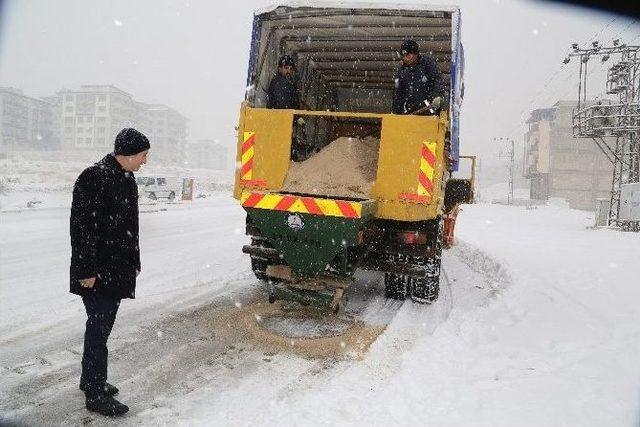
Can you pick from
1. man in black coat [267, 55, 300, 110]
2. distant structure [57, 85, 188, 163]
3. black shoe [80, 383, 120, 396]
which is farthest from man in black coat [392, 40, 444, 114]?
distant structure [57, 85, 188, 163]

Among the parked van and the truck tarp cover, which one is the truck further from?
the parked van

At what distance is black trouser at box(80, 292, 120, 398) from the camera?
111 inches

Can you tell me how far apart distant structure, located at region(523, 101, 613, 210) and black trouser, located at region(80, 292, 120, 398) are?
65006 millimetres

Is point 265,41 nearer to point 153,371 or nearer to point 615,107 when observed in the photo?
point 153,371

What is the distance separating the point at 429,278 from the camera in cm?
538

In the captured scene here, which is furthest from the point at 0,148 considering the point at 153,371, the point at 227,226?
the point at 153,371

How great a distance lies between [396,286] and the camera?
568 cm

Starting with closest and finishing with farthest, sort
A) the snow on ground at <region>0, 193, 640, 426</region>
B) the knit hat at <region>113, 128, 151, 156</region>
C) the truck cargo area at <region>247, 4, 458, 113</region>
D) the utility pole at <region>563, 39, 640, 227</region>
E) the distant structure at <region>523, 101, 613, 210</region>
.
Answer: the snow on ground at <region>0, 193, 640, 426</region> → the knit hat at <region>113, 128, 151, 156</region> → the truck cargo area at <region>247, 4, 458, 113</region> → the utility pole at <region>563, 39, 640, 227</region> → the distant structure at <region>523, 101, 613, 210</region>

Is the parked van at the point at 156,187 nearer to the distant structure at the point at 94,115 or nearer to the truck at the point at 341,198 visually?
the truck at the point at 341,198

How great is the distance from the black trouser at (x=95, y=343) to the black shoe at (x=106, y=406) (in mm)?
44

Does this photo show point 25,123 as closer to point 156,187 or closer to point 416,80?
point 156,187

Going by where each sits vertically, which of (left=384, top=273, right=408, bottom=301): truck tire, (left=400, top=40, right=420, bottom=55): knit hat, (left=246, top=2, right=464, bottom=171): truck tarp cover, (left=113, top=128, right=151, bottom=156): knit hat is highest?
(left=246, top=2, right=464, bottom=171): truck tarp cover

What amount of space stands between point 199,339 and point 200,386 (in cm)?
103

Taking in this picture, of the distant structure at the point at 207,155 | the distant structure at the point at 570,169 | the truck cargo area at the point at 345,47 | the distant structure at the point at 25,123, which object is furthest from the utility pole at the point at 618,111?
the distant structure at the point at 207,155
